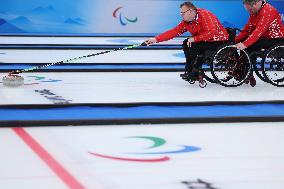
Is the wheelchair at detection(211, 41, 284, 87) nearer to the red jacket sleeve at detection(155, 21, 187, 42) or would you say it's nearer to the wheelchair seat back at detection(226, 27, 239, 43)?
the wheelchair seat back at detection(226, 27, 239, 43)

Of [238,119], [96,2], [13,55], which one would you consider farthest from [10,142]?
[96,2]

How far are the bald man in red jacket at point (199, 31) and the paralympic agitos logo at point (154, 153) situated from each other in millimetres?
2550

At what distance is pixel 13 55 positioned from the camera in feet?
31.7

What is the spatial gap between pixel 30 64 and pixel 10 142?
193 inches

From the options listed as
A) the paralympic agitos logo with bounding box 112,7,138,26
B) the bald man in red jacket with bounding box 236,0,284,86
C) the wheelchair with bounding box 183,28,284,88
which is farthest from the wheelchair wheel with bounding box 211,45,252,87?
the paralympic agitos logo with bounding box 112,7,138,26

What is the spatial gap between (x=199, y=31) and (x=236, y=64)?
1.67 ft

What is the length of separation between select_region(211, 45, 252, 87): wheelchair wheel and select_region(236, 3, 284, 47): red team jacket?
20 cm

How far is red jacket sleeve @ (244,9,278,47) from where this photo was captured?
19.1 feet

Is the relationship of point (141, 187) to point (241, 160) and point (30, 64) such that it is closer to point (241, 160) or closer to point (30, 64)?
point (241, 160)

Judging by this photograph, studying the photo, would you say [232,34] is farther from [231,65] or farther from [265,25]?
A: [265,25]

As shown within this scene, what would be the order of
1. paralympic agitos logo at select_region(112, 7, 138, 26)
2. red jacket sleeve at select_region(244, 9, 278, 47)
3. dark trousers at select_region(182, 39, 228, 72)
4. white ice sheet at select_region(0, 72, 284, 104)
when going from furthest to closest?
paralympic agitos logo at select_region(112, 7, 138, 26) < dark trousers at select_region(182, 39, 228, 72) < red jacket sleeve at select_region(244, 9, 278, 47) < white ice sheet at select_region(0, 72, 284, 104)

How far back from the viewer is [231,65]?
6105mm

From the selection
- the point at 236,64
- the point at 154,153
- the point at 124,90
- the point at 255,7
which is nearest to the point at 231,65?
the point at 236,64

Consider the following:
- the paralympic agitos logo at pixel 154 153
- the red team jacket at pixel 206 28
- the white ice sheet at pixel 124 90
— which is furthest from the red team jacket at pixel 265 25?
the paralympic agitos logo at pixel 154 153
